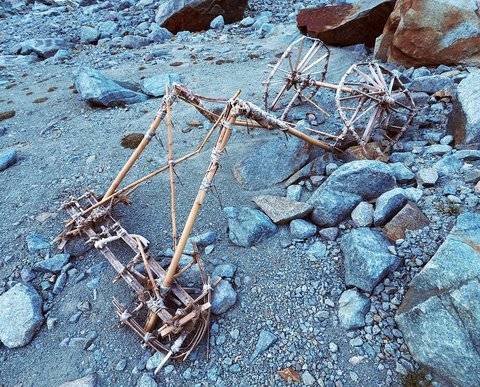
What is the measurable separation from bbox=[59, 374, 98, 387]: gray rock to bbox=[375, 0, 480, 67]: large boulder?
9.14 metres

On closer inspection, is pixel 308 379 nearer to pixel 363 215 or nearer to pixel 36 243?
pixel 363 215

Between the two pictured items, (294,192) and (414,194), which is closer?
(414,194)

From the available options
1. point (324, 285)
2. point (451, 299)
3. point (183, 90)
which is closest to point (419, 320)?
point (451, 299)

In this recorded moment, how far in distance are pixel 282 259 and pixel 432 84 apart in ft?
17.0

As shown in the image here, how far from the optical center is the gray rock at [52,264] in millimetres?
4500

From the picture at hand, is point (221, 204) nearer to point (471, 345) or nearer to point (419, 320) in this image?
point (419, 320)

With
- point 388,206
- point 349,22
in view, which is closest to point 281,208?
point 388,206

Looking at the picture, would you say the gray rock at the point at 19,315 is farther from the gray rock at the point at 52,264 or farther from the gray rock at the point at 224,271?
the gray rock at the point at 224,271

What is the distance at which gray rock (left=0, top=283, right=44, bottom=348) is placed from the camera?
12.5ft

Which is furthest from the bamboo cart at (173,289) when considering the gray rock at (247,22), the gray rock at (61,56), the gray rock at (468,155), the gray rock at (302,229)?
the gray rock at (247,22)

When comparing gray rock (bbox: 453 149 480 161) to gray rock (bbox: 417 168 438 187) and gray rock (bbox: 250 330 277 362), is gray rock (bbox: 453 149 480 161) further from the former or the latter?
gray rock (bbox: 250 330 277 362)

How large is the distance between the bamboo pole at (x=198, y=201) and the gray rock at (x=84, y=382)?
1.13 metres

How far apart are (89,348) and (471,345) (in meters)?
3.71

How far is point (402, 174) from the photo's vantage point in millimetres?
4785
